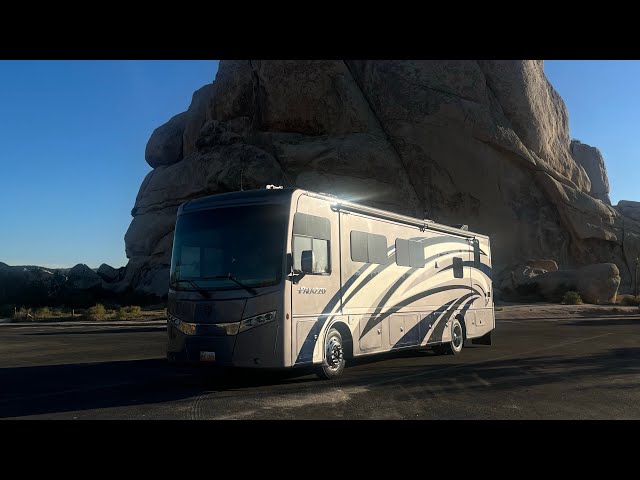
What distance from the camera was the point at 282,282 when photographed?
944cm

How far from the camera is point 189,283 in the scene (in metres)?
10.0

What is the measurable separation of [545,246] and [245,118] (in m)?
31.0

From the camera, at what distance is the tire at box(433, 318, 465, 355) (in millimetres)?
15156

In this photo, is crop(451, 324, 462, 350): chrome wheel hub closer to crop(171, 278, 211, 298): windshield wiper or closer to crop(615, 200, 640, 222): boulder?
crop(171, 278, 211, 298): windshield wiper

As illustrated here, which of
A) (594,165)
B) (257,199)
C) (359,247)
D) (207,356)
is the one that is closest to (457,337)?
(359,247)

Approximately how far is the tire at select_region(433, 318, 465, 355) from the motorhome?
2822 millimetres

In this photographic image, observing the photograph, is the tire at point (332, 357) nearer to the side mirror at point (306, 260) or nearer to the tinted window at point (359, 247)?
the side mirror at point (306, 260)

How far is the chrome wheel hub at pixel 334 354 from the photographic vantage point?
1053cm

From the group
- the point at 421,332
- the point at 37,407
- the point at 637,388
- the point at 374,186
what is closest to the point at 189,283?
the point at 37,407

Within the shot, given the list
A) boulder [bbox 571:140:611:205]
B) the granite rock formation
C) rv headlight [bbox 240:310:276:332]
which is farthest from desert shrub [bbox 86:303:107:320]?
boulder [bbox 571:140:611:205]

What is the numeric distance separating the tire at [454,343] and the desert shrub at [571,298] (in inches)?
1133
